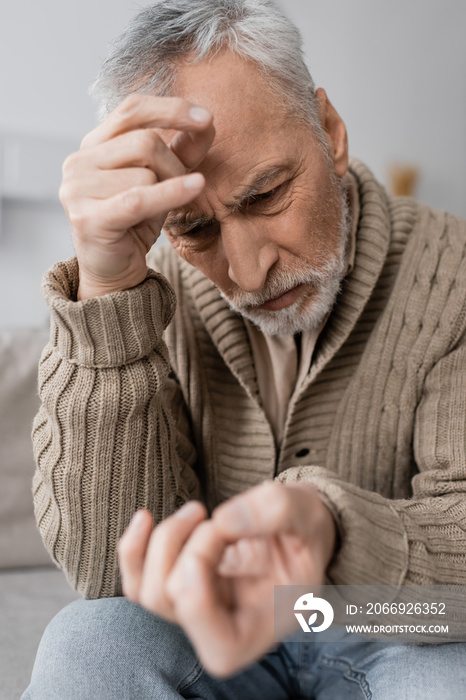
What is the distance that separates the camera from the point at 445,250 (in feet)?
3.48

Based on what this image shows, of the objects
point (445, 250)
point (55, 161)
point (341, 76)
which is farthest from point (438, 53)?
point (445, 250)

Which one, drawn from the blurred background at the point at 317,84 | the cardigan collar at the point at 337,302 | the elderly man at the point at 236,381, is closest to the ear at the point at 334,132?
the elderly man at the point at 236,381

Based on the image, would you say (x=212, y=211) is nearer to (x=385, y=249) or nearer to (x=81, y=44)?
(x=385, y=249)

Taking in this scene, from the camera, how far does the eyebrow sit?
851 mm

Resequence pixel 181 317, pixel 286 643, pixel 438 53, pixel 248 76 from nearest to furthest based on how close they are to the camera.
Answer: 1. pixel 248 76
2. pixel 286 643
3. pixel 181 317
4. pixel 438 53

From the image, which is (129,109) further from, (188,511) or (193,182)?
(188,511)

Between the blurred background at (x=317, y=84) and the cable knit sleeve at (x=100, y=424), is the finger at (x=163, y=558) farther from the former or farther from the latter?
the blurred background at (x=317, y=84)

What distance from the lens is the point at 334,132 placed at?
1.03 m

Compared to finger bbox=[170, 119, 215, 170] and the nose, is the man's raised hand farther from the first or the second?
the nose

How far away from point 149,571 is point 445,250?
80 cm

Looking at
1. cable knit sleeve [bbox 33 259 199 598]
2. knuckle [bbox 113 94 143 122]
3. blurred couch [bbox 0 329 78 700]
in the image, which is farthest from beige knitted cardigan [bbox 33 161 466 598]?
blurred couch [bbox 0 329 78 700]

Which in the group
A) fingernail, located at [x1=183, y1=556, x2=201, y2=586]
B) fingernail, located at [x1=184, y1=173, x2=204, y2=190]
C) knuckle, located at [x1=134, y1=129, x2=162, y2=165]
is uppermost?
knuckle, located at [x1=134, y1=129, x2=162, y2=165]

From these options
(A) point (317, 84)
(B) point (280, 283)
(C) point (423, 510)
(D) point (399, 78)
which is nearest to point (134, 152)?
(B) point (280, 283)

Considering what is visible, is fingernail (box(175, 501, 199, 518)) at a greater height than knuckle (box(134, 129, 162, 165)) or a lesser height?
lesser
